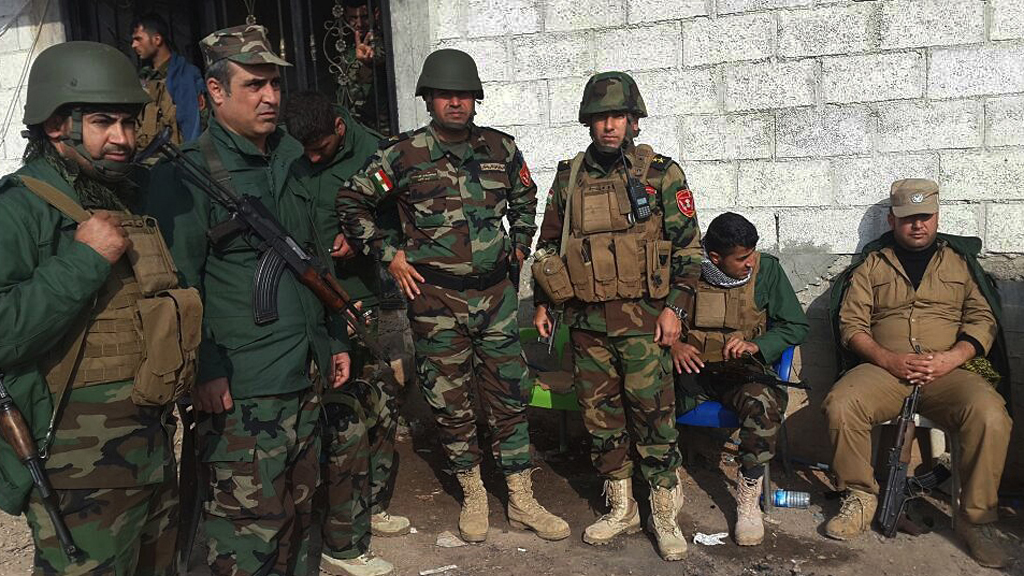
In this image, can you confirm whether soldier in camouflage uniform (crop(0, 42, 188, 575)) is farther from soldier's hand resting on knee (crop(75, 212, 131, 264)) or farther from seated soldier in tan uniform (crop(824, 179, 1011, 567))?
seated soldier in tan uniform (crop(824, 179, 1011, 567))

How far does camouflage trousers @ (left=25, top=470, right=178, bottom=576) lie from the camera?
2.26 m

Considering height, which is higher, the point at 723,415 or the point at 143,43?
the point at 143,43

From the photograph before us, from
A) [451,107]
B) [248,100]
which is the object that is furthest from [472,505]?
[248,100]

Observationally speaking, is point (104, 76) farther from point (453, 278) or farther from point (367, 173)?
point (453, 278)

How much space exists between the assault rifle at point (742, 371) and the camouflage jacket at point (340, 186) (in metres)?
1.73

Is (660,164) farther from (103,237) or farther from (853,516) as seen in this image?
(103,237)

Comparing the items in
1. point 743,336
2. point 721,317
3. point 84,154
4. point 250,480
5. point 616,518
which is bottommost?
point 616,518

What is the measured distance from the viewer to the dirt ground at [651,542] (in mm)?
3537

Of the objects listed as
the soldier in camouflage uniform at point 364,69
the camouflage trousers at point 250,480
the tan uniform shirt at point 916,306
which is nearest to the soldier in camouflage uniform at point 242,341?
the camouflage trousers at point 250,480

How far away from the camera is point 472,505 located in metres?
3.92

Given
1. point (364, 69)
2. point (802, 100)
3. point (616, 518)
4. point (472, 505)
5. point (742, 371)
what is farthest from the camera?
point (364, 69)

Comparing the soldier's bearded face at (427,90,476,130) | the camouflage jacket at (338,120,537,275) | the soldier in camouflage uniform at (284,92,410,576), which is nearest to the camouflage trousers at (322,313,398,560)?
the soldier in camouflage uniform at (284,92,410,576)

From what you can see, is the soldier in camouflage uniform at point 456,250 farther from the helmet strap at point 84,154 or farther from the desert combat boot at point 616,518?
the helmet strap at point 84,154

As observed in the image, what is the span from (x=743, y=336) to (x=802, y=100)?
133cm
